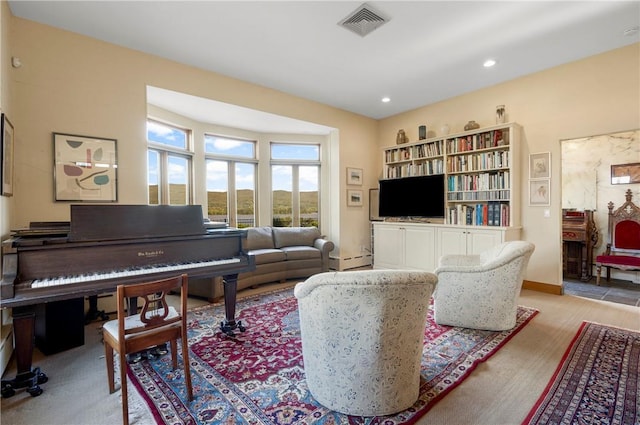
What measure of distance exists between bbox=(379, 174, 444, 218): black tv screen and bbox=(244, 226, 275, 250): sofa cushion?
2.22 m

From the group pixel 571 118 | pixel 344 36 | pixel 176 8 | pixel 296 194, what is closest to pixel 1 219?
pixel 176 8

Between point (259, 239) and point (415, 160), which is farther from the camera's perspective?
point (415, 160)

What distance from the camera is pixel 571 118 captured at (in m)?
3.98

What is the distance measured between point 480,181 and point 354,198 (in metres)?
2.27

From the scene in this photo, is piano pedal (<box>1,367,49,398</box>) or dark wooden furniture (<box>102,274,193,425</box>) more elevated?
dark wooden furniture (<box>102,274,193,425</box>)

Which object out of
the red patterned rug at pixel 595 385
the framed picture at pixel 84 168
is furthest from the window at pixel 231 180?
the red patterned rug at pixel 595 385

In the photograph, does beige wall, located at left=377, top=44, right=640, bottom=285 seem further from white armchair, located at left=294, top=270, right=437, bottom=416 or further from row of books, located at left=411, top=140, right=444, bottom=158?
white armchair, located at left=294, top=270, right=437, bottom=416

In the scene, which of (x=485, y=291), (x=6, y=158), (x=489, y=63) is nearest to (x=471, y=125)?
(x=489, y=63)

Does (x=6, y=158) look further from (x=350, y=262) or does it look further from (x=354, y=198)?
(x=350, y=262)

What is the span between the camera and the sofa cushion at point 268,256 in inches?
180

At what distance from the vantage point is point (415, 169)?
18.0ft

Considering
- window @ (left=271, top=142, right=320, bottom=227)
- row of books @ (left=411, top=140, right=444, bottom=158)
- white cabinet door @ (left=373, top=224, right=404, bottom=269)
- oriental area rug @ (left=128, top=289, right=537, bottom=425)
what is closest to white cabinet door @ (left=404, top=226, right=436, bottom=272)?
white cabinet door @ (left=373, top=224, right=404, bottom=269)

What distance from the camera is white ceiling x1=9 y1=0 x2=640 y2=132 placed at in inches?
110

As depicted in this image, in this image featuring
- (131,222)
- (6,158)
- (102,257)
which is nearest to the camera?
(102,257)
